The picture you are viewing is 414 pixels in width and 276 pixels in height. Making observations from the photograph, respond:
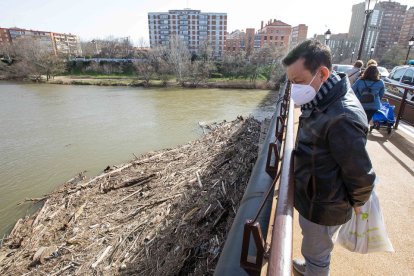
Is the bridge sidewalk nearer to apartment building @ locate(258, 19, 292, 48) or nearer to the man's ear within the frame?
the man's ear

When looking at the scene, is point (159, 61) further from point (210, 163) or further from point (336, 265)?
point (336, 265)

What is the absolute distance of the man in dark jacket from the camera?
1372 millimetres

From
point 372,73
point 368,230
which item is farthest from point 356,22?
point 368,230

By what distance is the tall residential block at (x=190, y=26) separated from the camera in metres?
76.6

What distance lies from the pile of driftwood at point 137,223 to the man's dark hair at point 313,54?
3.18 meters

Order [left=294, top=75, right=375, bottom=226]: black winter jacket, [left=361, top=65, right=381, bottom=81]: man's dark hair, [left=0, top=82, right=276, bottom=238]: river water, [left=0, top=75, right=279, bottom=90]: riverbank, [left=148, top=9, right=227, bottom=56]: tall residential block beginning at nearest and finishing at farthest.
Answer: [left=294, top=75, right=375, bottom=226]: black winter jacket < [left=361, top=65, right=381, bottom=81]: man's dark hair < [left=0, top=82, right=276, bottom=238]: river water < [left=0, top=75, right=279, bottom=90]: riverbank < [left=148, top=9, right=227, bottom=56]: tall residential block

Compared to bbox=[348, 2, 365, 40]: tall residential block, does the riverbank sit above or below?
below

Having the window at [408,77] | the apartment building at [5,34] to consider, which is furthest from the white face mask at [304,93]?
the apartment building at [5,34]

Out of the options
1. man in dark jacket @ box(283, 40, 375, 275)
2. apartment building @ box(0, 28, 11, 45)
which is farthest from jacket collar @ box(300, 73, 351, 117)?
apartment building @ box(0, 28, 11, 45)

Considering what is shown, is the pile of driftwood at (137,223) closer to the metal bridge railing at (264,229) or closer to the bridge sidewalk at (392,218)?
the metal bridge railing at (264,229)

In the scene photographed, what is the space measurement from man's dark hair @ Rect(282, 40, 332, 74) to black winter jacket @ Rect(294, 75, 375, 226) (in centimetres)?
17

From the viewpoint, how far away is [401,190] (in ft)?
12.3

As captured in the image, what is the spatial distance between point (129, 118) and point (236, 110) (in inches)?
330

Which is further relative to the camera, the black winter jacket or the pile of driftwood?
the pile of driftwood
